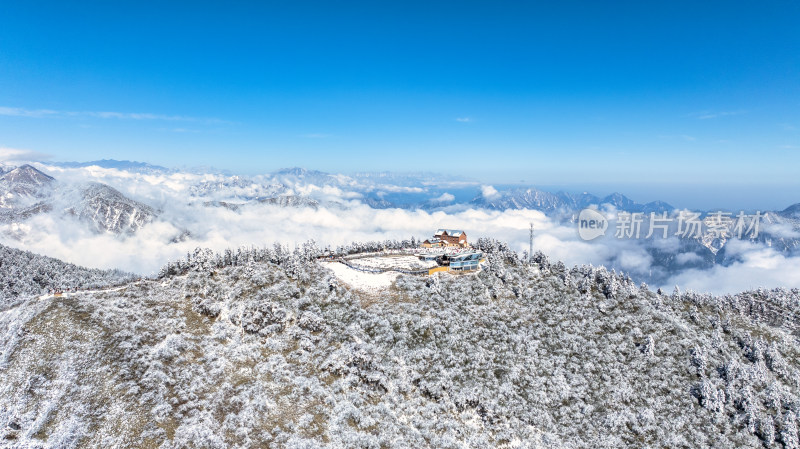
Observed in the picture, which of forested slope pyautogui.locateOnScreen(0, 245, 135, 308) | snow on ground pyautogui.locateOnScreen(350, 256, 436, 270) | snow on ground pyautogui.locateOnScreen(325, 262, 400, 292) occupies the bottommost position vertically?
forested slope pyautogui.locateOnScreen(0, 245, 135, 308)

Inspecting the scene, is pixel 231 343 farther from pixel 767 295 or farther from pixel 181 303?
pixel 767 295

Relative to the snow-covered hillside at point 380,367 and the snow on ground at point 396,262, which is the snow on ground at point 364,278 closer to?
the snow-covered hillside at point 380,367

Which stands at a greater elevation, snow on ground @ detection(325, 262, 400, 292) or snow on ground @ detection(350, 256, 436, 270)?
snow on ground @ detection(350, 256, 436, 270)

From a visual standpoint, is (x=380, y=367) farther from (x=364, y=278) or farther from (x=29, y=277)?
(x=29, y=277)

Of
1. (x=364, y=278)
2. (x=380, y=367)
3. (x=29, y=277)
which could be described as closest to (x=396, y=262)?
(x=364, y=278)

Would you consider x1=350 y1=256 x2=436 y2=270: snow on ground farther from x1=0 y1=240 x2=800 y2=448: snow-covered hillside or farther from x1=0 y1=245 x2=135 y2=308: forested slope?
x1=0 y1=245 x2=135 y2=308: forested slope

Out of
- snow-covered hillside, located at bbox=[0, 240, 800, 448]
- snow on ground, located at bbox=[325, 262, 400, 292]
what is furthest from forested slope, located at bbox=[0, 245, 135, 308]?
→ snow on ground, located at bbox=[325, 262, 400, 292]
